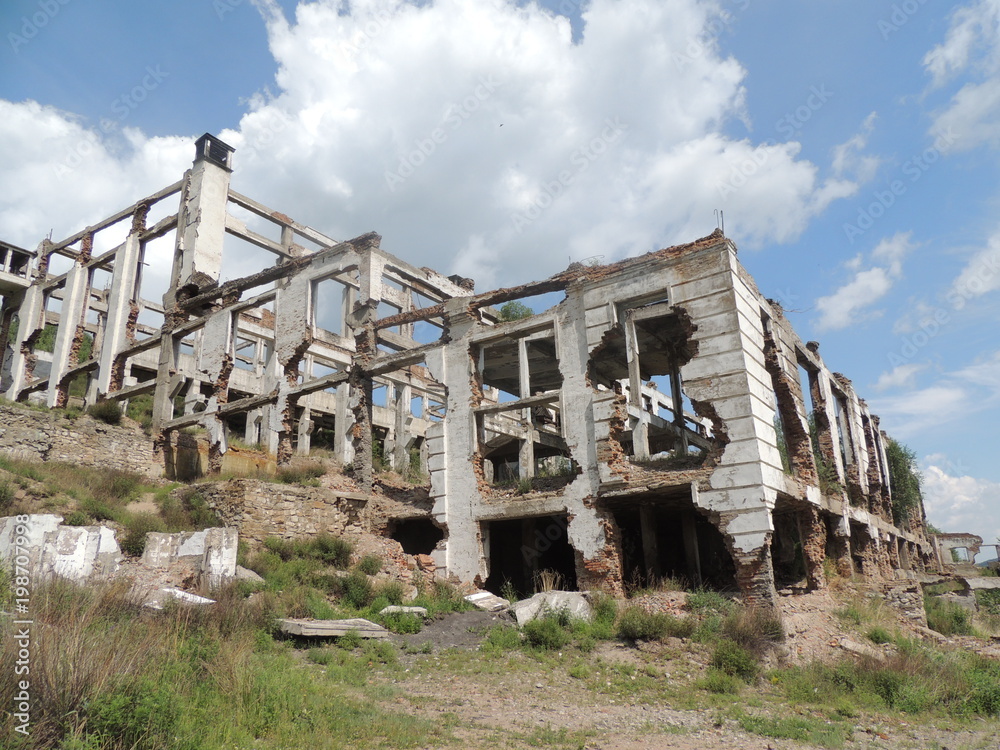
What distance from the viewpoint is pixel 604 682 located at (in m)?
10.8

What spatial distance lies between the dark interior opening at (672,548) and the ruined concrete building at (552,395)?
0.21 ft

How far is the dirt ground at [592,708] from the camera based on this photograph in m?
8.27

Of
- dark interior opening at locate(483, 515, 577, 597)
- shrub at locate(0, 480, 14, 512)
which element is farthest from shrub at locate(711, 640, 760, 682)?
shrub at locate(0, 480, 14, 512)

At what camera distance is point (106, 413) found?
81.7 ft

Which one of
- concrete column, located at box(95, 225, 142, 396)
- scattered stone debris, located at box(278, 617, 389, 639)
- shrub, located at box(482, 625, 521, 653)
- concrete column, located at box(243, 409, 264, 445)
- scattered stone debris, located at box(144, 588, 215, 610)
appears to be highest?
concrete column, located at box(95, 225, 142, 396)

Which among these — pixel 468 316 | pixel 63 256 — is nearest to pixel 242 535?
pixel 468 316

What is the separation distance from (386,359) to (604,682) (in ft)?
39.5

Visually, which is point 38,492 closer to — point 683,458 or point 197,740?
point 197,740

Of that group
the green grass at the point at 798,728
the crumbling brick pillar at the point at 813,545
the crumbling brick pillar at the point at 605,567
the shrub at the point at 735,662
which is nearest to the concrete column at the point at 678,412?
the crumbling brick pillar at the point at 813,545

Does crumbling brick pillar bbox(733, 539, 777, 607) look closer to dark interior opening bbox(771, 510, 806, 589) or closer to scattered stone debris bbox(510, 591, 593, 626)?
scattered stone debris bbox(510, 591, 593, 626)

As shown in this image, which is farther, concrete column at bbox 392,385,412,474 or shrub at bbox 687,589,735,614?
concrete column at bbox 392,385,412,474

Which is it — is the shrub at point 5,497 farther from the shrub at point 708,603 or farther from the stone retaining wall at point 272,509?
the shrub at point 708,603

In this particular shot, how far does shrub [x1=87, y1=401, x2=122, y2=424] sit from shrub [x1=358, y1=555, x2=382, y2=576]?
13425 mm

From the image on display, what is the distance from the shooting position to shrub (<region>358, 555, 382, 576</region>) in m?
16.5
